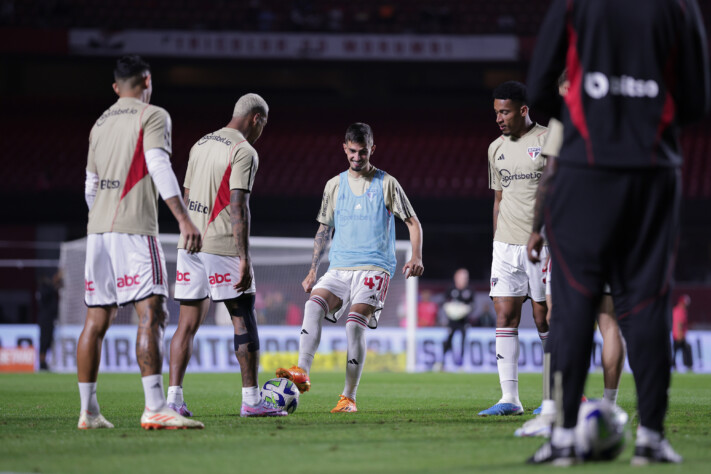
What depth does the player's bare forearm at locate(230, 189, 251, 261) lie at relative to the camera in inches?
256

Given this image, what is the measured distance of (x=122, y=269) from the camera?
18.2 feet

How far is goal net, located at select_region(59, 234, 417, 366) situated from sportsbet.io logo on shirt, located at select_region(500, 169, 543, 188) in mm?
10940

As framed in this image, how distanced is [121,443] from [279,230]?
20.0m

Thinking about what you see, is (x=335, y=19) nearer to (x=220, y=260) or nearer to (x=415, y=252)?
(x=415, y=252)

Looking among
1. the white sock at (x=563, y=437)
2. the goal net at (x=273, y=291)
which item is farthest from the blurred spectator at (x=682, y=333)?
the white sock at (x=563, y=437)

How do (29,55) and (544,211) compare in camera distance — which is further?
(29,55)

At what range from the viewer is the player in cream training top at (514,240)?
23.5 feet

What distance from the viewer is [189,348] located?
6.64 meters

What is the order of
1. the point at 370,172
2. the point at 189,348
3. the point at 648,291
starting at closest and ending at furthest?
the point at 648,291 → the point at 189,348 → the point at 370,172

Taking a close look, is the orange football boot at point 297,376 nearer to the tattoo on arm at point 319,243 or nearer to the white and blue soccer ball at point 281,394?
the white and blue soccer ball at point 281,394

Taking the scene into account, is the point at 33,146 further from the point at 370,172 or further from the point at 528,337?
the point at 370,172

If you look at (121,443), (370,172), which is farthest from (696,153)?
(121,443)

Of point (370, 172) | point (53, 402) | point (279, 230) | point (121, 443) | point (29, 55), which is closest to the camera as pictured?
point (121, 443)

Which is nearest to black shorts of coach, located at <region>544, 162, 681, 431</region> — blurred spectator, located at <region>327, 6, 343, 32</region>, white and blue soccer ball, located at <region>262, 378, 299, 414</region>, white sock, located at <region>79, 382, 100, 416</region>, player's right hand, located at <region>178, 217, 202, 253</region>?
player's right hand, located at <region>178, 217, 202, 253</region>
